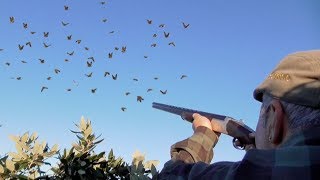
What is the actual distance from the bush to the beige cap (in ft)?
9.13

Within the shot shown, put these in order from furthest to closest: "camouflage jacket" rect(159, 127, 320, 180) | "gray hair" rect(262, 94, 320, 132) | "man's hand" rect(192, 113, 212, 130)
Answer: "man's hand" rect(192, 113, 212, 130), "gray hair" rect(262, 94, 320, 132), "camouflage jacket" rect(159, 127, 320, 180)

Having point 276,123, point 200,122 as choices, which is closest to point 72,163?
point 200,122

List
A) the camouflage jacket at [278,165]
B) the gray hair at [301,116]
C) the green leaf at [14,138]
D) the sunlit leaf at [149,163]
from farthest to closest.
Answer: the sunlit leaf at [149,163] → the green leaf at [14,138] → the gray hair at [301,116] → the camouflage jacket at [278,165]

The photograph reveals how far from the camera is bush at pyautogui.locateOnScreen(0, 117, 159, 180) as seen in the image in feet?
15.0

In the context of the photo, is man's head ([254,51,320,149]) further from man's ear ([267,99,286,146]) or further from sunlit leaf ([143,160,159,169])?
sunlit leaf ([143,160,159,169])

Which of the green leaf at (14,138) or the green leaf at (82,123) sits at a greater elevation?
the green leaf at (82,123)

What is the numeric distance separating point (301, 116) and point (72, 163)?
11.1 feet

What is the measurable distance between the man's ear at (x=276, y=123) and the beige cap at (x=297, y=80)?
0.16 ft

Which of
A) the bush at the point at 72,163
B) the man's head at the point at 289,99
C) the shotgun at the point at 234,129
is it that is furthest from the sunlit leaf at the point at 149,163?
the man's head at the point at 289,99

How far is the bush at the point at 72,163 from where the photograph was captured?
4561 mm

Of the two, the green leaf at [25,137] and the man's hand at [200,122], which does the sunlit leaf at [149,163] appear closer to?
the green leaf at [25,137]

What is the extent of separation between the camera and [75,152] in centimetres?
493

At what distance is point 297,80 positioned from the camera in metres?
1.85

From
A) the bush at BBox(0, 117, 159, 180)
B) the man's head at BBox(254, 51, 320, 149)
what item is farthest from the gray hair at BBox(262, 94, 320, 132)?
the bush at BBox(0, 117, 159, 180)
